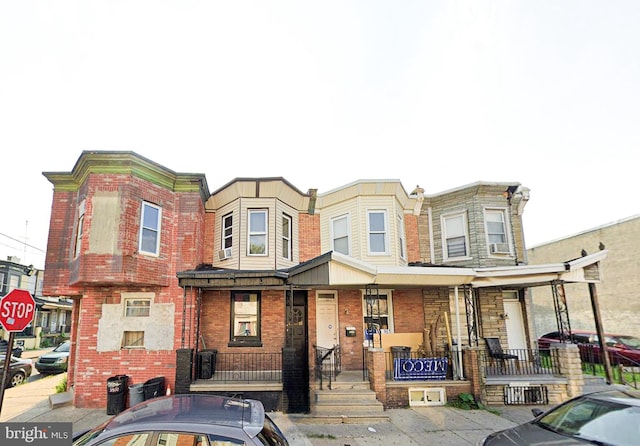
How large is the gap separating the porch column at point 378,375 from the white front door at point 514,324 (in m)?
6.15

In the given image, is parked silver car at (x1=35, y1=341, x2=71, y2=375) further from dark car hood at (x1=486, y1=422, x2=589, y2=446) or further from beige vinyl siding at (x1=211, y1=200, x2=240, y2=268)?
dark car hood at (x1=486, y1=422, x2=589, y2=446)

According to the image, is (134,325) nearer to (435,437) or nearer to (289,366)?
(289,366)

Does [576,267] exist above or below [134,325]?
above

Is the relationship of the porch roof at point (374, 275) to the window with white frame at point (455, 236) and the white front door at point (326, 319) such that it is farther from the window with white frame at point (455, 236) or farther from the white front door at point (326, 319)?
the window with white frame at point (455, 236)

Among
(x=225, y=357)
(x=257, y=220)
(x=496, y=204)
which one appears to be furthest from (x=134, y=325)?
(x=496, y=204)

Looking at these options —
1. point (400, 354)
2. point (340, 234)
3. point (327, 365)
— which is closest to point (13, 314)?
point (327, 365)

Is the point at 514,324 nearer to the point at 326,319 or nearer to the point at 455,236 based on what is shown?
the point at 455,236

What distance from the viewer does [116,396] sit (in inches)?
369

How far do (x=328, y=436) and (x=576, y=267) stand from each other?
872 centimetres

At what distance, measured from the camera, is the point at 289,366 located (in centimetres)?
928

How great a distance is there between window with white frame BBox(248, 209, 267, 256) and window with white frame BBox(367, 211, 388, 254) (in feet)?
12.4

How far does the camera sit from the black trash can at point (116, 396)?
9336 mm

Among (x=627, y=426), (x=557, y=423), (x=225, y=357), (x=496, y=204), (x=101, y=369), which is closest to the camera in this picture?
(x=627, y=426)

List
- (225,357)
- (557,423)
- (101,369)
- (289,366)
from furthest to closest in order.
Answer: (225,357) → (101,369) → (289,366) → (557,423)
